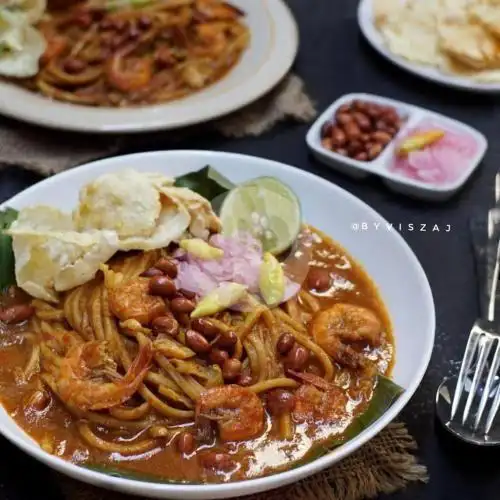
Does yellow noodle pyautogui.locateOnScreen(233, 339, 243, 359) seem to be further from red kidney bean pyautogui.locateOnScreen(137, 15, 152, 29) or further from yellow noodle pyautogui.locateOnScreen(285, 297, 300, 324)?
red kidney bean pyautogui.locateOnScreen(137, 15, 152, 29)

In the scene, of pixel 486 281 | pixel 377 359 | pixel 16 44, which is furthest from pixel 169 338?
pixel 16 44

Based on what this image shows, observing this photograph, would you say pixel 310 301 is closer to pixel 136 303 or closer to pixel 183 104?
pixel 136 303

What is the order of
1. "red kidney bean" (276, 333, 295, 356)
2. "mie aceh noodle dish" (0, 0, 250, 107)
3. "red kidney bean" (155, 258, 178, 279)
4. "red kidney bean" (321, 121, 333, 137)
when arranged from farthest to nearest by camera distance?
1. "mie aceh noodle dish" (0, 0, 250, 107)
2. "red kidney bean" (321, 121, 333, 137)
3. "red kidney bean" (155, 258, 178, 279)
4. "red kidney bean" (276, 333, 295, 356)

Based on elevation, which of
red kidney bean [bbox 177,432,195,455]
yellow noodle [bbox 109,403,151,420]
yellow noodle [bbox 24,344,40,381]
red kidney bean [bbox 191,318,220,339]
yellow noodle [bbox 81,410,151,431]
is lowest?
yellow noodle [bbox 24,344,40,381]

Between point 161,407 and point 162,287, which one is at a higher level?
point 162,287

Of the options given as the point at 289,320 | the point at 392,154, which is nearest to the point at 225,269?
the point at 289,320

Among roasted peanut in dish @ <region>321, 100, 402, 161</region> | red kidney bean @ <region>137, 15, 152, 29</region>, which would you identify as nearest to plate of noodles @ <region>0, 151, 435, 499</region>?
roasted peanut in dish @ <region>321, 100, 402, 161</region>

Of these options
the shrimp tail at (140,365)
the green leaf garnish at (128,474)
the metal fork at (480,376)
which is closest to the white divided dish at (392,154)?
the metal fork at (480,376)

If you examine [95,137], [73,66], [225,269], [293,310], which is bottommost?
[95,137]
